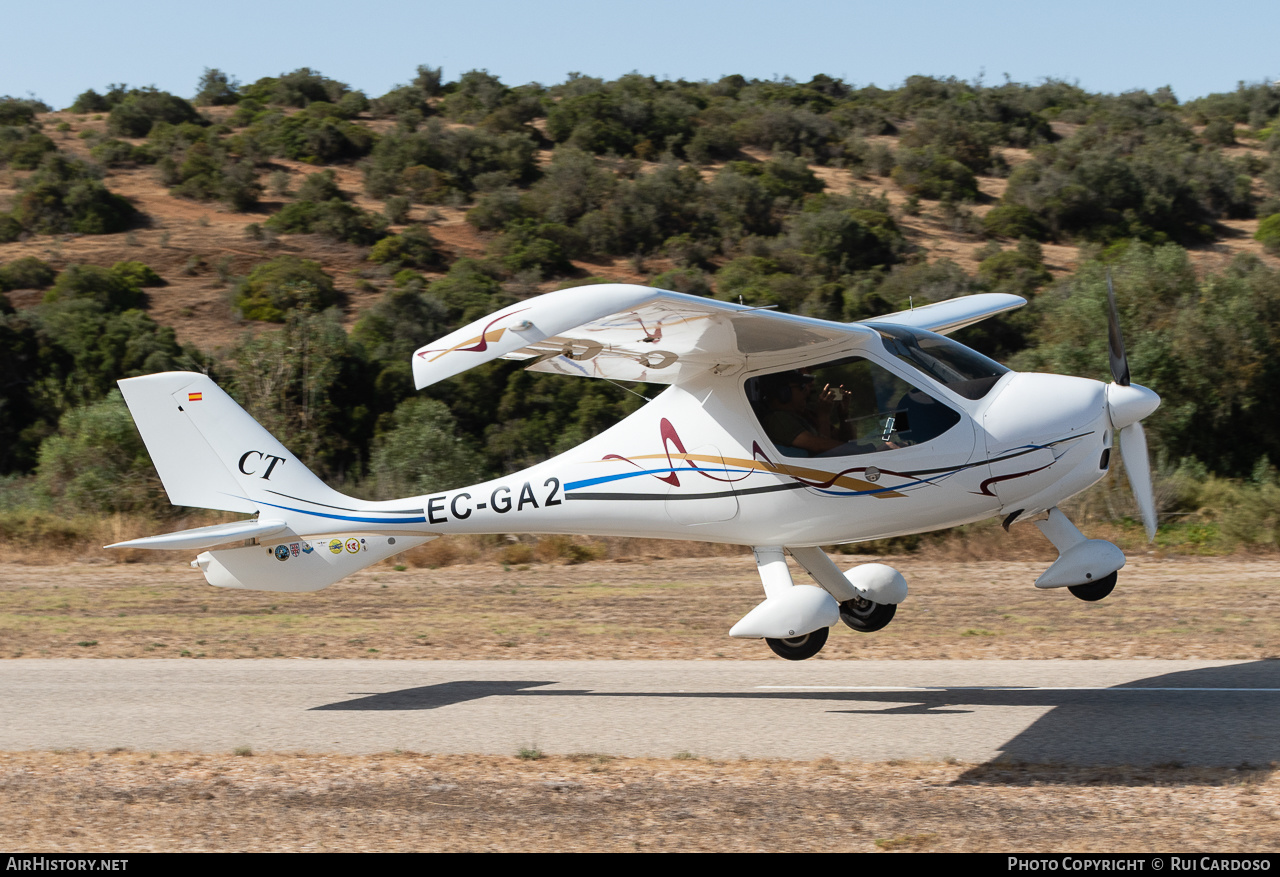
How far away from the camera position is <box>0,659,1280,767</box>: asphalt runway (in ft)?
27.9

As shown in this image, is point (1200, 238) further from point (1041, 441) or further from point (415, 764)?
point (415, 764)

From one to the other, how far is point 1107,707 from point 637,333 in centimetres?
483

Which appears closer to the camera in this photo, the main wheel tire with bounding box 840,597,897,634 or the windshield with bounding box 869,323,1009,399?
the windshield with bounding box 869,323,1009,399

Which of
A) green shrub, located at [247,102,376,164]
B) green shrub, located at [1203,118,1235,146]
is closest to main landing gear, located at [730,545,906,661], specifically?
green shrub, located at [247,102,376,164]

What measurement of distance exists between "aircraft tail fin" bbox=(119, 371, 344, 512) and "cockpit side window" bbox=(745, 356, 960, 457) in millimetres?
4303

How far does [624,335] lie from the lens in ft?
30.7

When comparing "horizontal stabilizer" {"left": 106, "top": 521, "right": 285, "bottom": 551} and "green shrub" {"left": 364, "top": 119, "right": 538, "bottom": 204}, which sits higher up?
"green shrub" {"left": 364, "top": 119, "right": 538, "bottom": 204}

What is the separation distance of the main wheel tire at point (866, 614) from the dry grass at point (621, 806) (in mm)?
3114

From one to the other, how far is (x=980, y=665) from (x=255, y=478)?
7.31 metres

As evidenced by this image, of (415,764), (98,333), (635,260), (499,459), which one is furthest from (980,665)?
(635,260)

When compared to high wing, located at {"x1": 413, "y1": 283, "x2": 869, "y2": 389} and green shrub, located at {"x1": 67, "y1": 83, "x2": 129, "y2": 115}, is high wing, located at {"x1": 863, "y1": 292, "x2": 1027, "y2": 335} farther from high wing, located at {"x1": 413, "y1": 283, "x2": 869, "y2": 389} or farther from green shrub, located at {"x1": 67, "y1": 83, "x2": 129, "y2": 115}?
green shrub, located at {"x1": 67, "y1": 83, "x2": 129, "y2": 115}

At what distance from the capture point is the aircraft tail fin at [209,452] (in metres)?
10.9

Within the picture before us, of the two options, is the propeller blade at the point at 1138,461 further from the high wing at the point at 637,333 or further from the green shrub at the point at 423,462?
the green shrub at the point at 423,462
